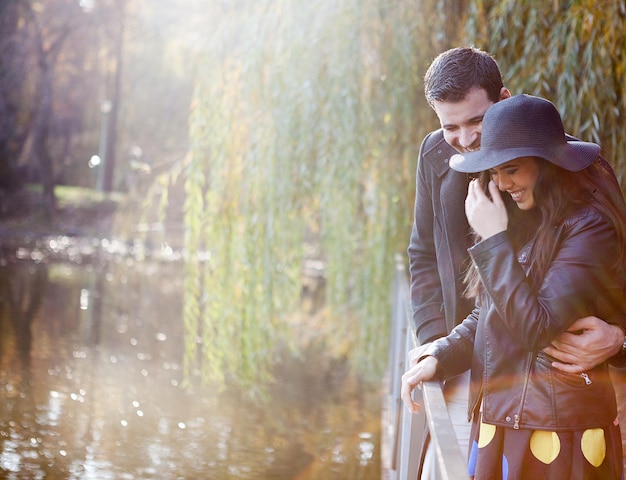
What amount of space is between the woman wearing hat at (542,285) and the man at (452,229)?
5 centimetres

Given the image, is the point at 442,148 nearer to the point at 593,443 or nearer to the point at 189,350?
the point at 593,443

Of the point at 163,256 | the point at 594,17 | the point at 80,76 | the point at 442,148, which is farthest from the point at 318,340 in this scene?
the point at 80,76

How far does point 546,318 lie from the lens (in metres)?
1.89

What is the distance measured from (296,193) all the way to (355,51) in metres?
1.00

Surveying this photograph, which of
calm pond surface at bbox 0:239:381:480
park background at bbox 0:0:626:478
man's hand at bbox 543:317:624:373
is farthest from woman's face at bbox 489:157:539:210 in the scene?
calm pond surface at bbox 0:239:381:480

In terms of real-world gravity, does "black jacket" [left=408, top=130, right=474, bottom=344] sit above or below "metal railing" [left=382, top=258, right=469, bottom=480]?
above

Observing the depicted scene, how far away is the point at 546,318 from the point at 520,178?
29cm

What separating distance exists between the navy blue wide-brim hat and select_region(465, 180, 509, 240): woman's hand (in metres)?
0.08

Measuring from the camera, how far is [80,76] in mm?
29328

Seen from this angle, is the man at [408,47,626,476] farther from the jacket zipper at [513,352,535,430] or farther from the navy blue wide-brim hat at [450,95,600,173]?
the navy blue wide-brim hat at [450,95,600,173]

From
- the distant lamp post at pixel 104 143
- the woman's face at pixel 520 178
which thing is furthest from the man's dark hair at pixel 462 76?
the distant lamp post at pixel 104 143

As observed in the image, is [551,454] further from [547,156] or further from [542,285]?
[547,156]

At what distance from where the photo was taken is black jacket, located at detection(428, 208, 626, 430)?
1.87m

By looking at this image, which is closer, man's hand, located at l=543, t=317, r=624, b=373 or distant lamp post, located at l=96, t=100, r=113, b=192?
man's hand, located at l=543, t=317, r=624, b=373
